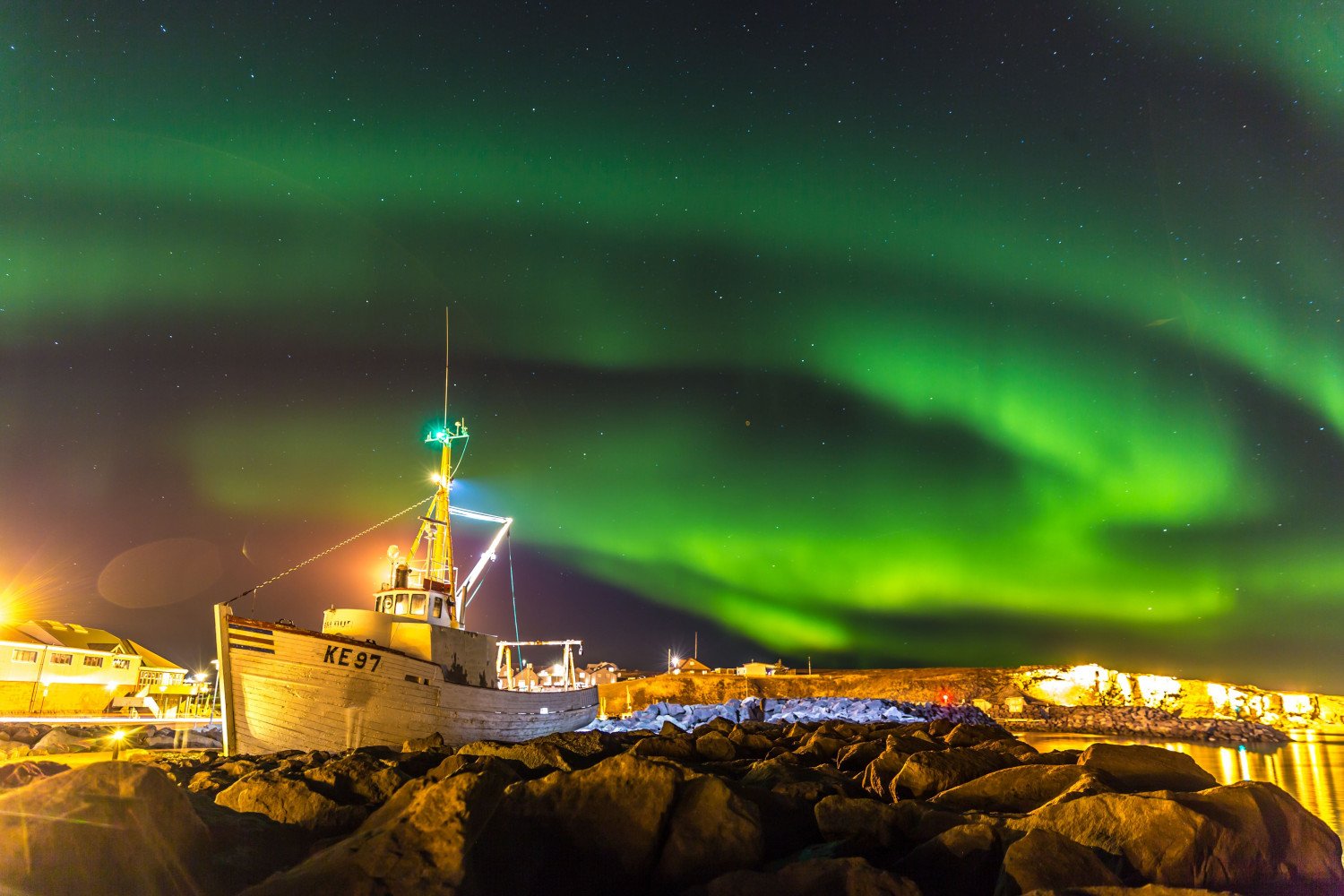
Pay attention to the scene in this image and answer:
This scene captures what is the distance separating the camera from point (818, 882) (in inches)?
165

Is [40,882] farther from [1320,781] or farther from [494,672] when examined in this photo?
[1320,781]

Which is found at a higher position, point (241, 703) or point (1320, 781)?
point (241, 703)

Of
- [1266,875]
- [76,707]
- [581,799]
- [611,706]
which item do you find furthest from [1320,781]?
[76,707]

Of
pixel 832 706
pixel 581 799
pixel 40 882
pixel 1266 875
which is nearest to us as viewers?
pixel 40 882

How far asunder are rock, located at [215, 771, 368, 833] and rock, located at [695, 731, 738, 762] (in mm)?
8325

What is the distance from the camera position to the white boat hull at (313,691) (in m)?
21.4

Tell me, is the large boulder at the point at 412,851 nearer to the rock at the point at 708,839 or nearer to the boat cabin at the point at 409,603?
the rock at the point at 708,839

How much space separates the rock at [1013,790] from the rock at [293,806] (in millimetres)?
5908

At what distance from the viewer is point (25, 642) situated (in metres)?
41.8

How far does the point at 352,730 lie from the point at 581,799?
2021 centimetres

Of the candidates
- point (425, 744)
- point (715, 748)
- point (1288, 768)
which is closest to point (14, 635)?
point (425, 744)

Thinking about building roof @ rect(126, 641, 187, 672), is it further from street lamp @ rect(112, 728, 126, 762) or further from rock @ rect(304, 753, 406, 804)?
rock @ rect(304, 753, 406, 804)

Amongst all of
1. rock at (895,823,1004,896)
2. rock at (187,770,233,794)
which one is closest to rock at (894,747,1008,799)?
rock at (895,823,1004,896)

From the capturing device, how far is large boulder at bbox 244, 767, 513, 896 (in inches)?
153
